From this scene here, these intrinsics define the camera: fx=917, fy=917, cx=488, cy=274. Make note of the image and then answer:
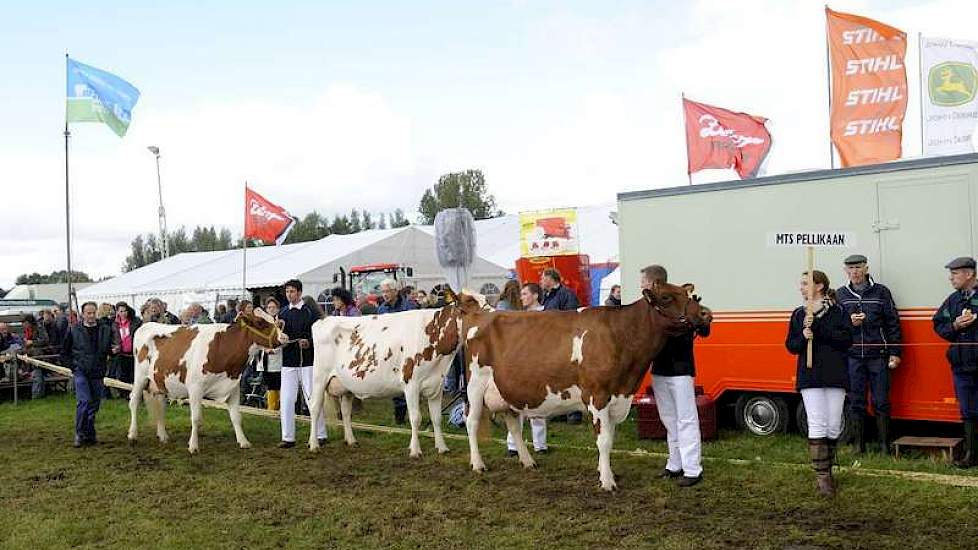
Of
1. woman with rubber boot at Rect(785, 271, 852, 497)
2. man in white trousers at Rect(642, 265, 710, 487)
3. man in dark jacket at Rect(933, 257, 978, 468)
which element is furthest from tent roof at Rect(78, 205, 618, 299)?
woman with rubber boot at Rect(785, 271, 852, 497)

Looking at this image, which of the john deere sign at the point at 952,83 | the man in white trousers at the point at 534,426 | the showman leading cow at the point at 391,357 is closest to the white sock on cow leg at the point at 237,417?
the showman leading cow at the point at 391,357

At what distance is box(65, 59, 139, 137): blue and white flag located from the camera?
826 inches

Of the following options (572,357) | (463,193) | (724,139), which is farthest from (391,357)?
(463,193)

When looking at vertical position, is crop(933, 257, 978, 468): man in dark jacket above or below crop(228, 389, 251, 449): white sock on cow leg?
above

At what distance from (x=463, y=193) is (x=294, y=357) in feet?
213

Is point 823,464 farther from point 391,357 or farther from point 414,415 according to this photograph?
point 391,357

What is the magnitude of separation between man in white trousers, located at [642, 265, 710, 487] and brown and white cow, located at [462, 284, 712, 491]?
0.54 ft

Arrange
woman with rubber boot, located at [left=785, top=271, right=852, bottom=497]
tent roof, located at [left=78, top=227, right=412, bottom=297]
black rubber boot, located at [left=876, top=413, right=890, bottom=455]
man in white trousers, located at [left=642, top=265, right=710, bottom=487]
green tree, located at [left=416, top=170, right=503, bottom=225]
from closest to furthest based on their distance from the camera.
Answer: woman with rubber boot, located at [left=785, top=271, right=852, bottom=497] < man in white trousers, located at [left=642, top=265, right=710, bottom=487] < black rubber boot, located at [left=876, top=413, right=890, bottom=455] < tent roof, located at [left=78, top=227, right=412, bottom=297] < green tree, located at [left=416, top=170, right=503, bottom=225]

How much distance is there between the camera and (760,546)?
6.20 m

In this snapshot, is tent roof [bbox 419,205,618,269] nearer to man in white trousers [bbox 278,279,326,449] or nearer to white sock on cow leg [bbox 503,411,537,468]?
man in white trousers [bbox 278,279,326,449]

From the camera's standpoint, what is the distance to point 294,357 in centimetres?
1168

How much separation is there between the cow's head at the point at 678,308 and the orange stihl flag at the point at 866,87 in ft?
26.7

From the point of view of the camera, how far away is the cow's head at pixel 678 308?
8.02 meters

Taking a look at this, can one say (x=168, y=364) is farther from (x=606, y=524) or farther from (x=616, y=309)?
(x=606, y=524)
